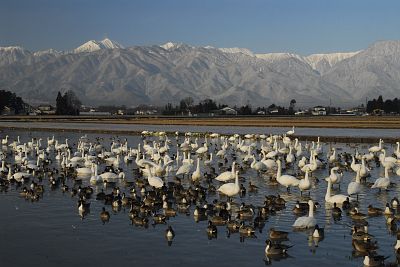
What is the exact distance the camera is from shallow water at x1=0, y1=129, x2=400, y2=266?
17.8 m

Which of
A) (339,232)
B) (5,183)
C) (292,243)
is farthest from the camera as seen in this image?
(5,183)

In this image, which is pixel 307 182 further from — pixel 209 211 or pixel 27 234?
pixel 27 234

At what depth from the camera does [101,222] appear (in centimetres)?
2248

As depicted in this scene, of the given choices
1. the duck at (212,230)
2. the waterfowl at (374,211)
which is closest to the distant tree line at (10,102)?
the waterfowl at (374,211)

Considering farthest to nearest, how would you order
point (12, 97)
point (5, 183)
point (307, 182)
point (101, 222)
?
point (12, 97) → point (5, 183) → point (307, 182) → point (101, 222)

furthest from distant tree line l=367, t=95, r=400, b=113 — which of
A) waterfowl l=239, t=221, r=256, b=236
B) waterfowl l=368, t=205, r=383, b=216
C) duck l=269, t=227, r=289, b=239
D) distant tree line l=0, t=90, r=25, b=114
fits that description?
duck l=269, t=227, r=289, b=239

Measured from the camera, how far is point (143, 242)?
19672 millimetres

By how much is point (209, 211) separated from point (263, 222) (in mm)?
2473

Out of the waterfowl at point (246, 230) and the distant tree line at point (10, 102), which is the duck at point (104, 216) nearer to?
the waterfowl at point (246, 230)

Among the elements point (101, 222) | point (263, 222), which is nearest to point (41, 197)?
point (101, 222)

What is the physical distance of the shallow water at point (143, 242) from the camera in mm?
17844

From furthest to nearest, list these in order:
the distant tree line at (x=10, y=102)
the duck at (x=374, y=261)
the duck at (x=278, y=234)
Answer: the distant tree line at (x=10, y=102)
the duck at (x=278, y=234)
the duck at (x=374, y=261)

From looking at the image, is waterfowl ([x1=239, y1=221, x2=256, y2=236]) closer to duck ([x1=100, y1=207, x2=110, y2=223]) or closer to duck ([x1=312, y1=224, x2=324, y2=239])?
duck ([x1=312, y1=224, x2=324, y2=239])

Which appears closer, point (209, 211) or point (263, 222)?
point (263, 222)
